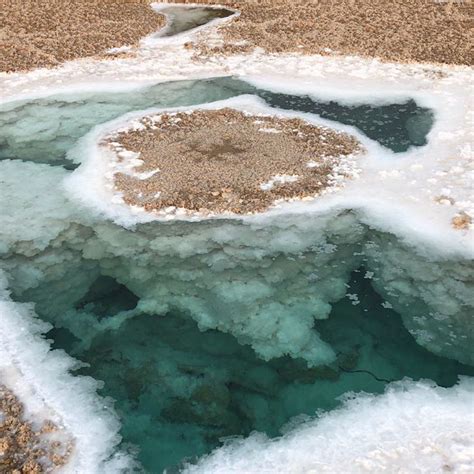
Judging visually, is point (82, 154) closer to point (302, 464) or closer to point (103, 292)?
point (103, 292)

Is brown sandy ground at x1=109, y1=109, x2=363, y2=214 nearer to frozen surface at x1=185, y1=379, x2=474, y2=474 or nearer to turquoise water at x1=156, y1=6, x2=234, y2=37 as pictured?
frozen surface at x1=185, y1=379, x2=474, y2=474

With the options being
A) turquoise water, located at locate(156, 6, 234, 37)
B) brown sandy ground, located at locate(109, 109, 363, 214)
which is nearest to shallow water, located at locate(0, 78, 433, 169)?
brown sandy ground, located at locate(109, 109, 363, 214)

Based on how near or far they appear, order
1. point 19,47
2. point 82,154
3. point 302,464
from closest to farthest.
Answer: point 302,464 < point 82,154 < point 19,47

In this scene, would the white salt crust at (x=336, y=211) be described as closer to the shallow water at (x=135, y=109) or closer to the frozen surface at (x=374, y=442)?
the frozen surface at (x=374, y=442)

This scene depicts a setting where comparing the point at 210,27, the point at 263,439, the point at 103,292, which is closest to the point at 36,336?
the point at 103,292

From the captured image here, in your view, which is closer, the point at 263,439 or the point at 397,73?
the point at 263,439

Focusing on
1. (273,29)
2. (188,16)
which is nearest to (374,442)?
(273,29)
